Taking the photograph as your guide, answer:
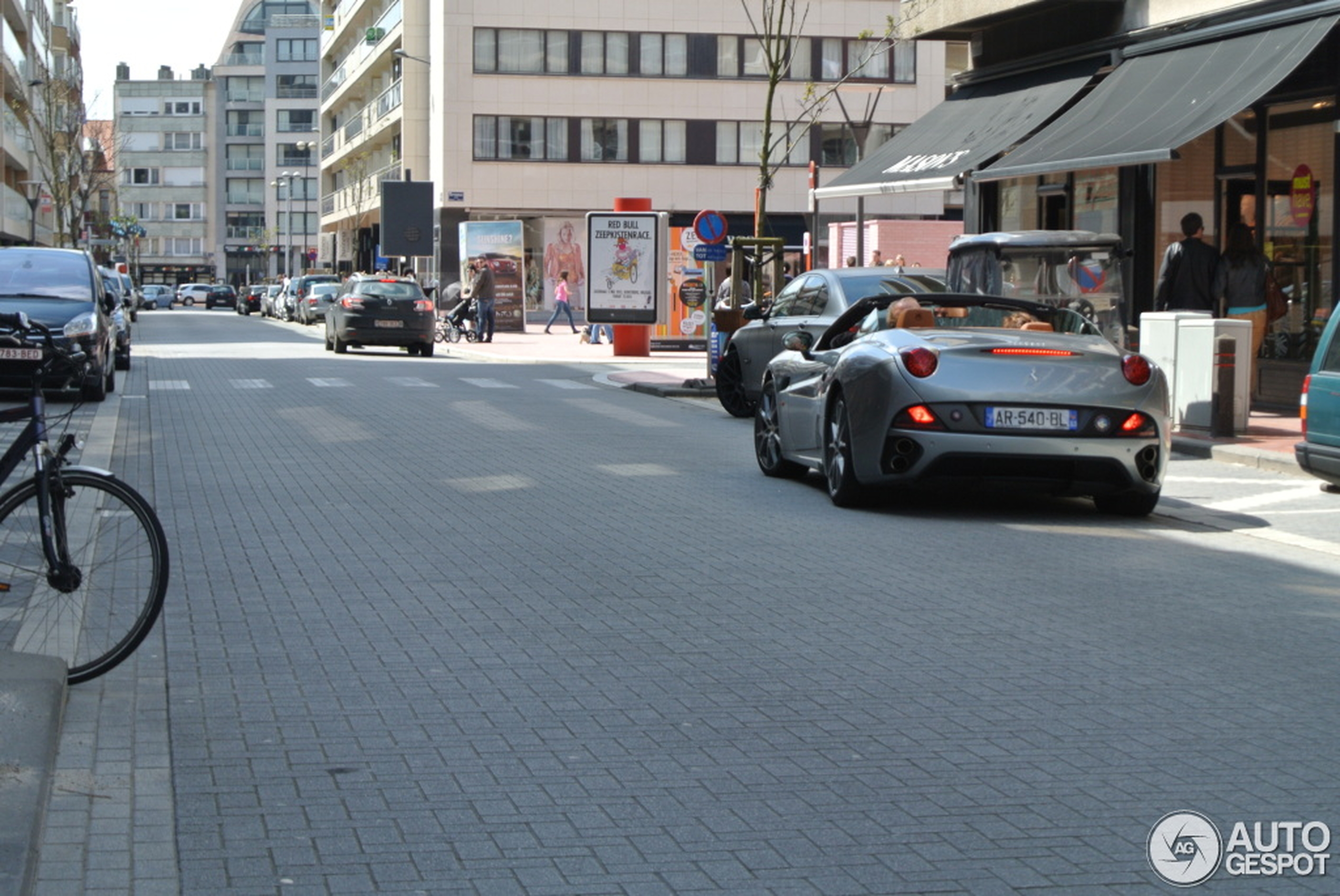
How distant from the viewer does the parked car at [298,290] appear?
68.1 meters

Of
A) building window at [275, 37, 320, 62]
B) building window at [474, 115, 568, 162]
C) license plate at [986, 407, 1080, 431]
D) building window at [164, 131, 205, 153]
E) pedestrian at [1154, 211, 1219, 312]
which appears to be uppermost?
building window at [275, 37, 320, 62]

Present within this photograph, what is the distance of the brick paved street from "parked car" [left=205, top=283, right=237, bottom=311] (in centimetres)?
9903

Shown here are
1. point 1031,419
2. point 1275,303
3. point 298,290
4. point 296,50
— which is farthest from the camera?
point 296,50

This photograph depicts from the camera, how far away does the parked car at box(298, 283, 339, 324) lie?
62969 mm

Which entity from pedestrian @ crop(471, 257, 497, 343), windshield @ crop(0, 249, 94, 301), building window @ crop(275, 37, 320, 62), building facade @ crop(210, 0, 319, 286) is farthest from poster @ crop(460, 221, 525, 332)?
building window @ crop(275, 37, 320, 62)

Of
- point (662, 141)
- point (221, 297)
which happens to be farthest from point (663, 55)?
point (221, 297)

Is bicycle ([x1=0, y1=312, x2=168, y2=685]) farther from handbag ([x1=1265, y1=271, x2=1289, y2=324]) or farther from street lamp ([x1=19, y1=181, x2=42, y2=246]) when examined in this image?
street lamp ([x1=19, y1=181, x2=42, y2=246])

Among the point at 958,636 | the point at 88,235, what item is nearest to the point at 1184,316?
the point at 958,636

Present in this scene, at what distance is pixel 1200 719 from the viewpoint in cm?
607

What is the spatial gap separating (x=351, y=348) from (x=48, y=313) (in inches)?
850

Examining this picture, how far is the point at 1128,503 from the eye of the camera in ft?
38.1

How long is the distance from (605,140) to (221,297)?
156 feet

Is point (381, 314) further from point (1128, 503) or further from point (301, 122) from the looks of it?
point (301, 122)

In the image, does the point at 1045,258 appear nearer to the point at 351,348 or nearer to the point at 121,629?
the point at 121,629
